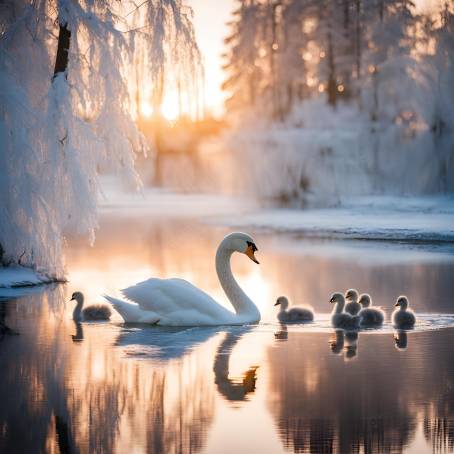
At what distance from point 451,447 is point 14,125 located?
10.2m

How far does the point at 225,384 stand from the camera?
960 centimetres

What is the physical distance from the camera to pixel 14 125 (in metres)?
16.0

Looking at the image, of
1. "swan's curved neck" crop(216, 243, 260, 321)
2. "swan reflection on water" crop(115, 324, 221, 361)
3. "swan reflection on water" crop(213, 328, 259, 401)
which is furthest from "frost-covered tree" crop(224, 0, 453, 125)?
"swan reflection on water" crop(213, 328, 259, 401)

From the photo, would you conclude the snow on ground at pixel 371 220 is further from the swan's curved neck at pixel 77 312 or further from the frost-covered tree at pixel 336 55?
the swan's curved neck at pixel 77 312

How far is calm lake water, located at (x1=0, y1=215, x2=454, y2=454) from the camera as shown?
7.74 metres

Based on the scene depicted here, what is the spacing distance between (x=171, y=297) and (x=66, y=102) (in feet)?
15.2

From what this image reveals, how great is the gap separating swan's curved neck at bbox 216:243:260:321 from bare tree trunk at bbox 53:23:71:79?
453 centimetres

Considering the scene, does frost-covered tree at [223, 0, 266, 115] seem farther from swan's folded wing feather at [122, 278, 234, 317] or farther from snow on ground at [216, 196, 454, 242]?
swan's folded wing feather at [122, 278, 234, 317]

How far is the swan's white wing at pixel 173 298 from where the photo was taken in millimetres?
12828

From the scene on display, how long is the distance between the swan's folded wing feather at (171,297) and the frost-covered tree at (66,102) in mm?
3627

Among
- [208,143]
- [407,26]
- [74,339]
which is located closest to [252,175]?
[407,26]

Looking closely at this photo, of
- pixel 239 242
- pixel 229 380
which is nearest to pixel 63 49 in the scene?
pixel 239 242

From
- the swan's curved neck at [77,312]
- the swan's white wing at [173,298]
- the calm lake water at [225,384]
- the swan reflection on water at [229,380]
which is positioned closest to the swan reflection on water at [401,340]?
the calm lake water at [225,384]

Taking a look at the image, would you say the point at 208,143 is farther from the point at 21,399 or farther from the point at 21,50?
the point at 21,399
